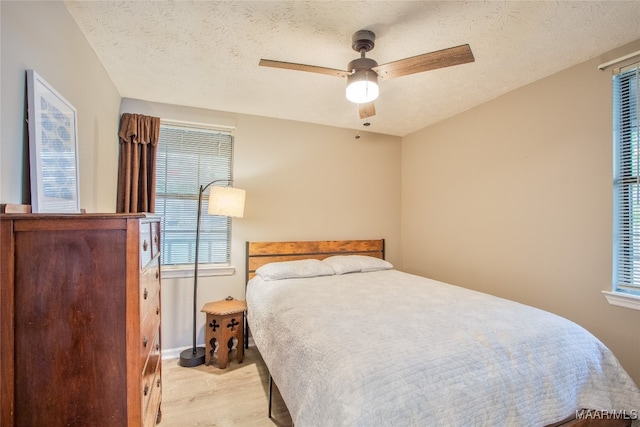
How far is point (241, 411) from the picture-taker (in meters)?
2.10

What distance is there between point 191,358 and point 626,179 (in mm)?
3693

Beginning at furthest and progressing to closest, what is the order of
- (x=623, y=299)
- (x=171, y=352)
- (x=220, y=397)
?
(x=171, y=352), (x=220, y=397), (x=623, y=299)

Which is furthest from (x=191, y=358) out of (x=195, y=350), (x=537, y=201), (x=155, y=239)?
(x=537, y=201)

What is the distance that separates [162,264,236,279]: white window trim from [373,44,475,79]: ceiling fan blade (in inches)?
94.4

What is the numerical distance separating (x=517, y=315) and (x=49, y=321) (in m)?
2.25

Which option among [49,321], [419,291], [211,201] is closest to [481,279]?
[419,291]

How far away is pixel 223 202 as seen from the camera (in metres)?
2.79

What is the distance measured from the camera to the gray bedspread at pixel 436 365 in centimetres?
117

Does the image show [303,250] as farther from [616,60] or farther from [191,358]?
[616,60]

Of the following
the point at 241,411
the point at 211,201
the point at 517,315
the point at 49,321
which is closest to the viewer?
the point at 49,321

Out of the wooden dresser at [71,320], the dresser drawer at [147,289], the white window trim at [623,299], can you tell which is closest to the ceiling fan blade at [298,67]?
the wooden dresser at [71,320]

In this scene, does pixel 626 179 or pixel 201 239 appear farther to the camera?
pixel 201 239

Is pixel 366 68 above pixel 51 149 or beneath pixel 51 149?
above

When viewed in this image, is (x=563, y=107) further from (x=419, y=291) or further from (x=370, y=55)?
(x=419, y=291)
